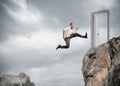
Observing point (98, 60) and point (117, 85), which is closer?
point (117, 85)

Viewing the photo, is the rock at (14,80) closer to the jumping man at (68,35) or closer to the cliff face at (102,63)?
the cliff face at (102,63)

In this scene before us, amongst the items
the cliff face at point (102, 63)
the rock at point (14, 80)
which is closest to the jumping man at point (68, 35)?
the cliff face at point (102, 63)

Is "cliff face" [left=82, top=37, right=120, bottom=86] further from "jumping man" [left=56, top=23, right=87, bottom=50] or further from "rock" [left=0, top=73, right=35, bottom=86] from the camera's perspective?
"rock" [left=0, top=73, right=35, bottom=86]

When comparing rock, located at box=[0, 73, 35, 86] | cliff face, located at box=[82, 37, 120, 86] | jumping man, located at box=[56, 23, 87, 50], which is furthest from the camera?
rock, located at box=[0, 73, 35, 86]

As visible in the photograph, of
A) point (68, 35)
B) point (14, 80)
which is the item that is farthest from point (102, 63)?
point (14, 80)

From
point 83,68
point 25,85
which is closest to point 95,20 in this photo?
point 83,68

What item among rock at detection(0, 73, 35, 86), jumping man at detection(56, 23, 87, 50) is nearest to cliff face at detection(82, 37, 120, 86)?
jumping man at detection(56, 23, 87, 50)

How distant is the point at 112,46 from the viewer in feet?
114

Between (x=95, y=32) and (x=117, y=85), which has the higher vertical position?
(x=95, y=32)

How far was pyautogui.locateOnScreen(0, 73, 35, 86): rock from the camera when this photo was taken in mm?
92312

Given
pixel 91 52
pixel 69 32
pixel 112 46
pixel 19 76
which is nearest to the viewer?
pixel 69 32

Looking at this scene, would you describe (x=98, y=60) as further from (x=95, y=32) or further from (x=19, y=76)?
(x=19, y=76)

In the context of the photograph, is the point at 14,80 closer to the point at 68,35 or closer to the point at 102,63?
the point at 102,63

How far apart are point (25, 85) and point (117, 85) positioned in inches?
3198
